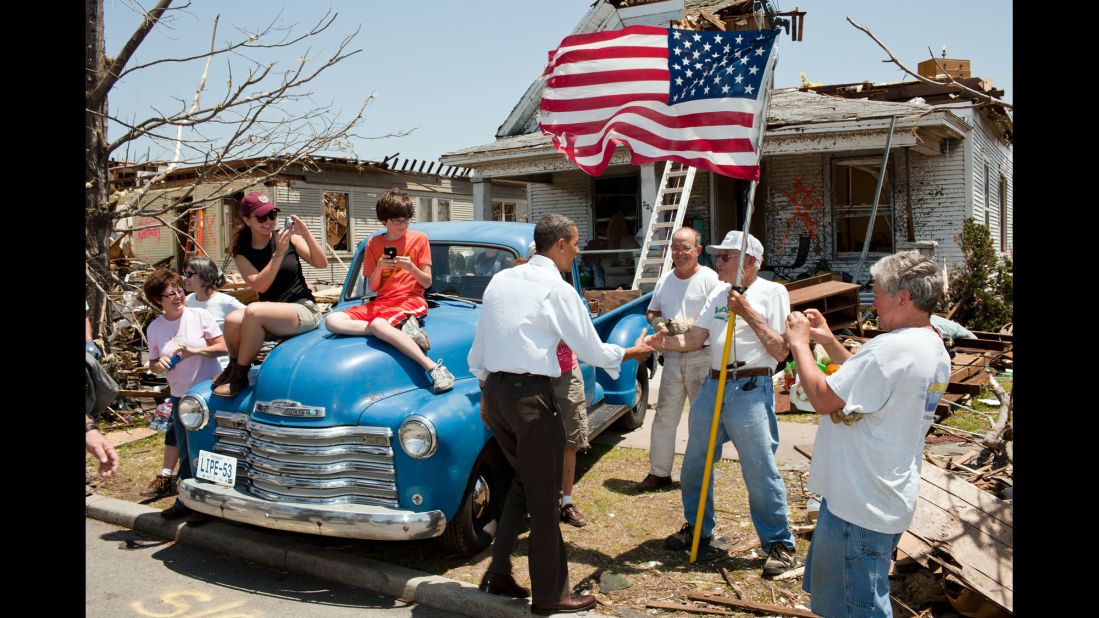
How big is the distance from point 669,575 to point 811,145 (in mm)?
10248

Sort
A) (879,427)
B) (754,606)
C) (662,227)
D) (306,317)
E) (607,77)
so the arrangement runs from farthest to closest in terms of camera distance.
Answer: (662,227)
(607,77)
(306,317)
(754,606)
(879,427)

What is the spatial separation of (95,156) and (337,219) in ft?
55.0

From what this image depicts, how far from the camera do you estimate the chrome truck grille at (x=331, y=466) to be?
4.51 metres

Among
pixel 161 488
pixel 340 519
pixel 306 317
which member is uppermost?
pixel 306 317

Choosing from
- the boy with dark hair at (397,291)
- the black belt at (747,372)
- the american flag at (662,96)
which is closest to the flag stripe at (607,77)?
the american flag at (662,96)

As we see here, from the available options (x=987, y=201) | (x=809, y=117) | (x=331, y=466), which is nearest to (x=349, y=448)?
(x=331, y=466)

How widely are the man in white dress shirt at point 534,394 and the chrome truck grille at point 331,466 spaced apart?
710mm

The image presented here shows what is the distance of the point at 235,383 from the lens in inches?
200

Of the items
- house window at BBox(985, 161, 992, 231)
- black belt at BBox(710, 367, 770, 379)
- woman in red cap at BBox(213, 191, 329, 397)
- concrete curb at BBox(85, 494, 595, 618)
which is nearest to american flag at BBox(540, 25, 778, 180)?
black belt at BBox(710, 367, 770, 379)

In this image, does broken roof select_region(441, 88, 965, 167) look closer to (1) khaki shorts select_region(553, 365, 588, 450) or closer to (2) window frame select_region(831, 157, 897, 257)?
(2) window frame select_region(831, 157, 897, 257)

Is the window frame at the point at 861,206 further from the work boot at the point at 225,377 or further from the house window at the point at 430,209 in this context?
the house window at the point at 430,209

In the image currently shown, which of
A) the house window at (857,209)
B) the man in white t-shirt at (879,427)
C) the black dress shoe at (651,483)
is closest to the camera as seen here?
the man in white t-shirt at (879,427)

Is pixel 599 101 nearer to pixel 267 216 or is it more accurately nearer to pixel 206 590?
pixel 267 216

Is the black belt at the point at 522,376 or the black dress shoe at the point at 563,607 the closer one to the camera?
the black belt at the point at 522,376
